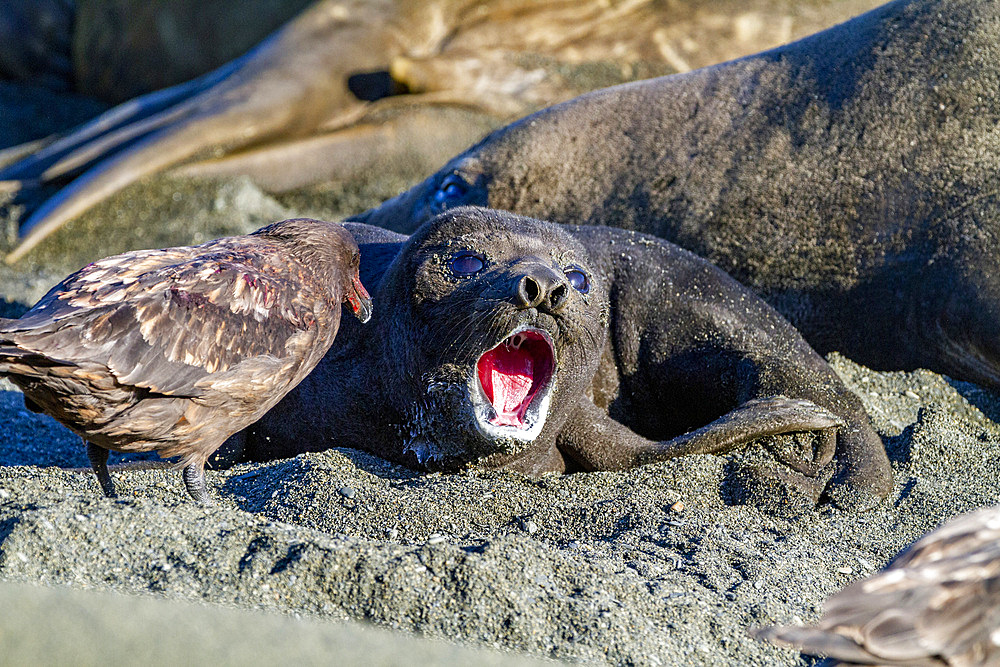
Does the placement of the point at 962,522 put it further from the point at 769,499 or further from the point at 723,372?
the point at 723,372

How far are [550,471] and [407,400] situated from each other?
51 cm

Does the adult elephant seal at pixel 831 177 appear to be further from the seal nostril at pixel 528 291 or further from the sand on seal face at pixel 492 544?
the seal nostril at pixel 528 291

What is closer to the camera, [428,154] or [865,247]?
[865,247]

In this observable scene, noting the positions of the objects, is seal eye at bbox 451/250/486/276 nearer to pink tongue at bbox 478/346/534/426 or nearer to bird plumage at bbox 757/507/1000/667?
pink tongue at bbox 478/346/534/426

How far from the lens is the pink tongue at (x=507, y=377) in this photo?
11.2 feet

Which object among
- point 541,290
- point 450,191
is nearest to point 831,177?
point 450,191

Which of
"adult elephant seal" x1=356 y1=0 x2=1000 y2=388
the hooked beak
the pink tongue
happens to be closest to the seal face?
the pink tongue

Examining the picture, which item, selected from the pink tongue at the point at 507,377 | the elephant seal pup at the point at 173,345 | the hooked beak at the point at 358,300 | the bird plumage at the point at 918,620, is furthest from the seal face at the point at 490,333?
the bird plumage at the point at 918,620

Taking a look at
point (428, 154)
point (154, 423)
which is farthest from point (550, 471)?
point (428, 154)

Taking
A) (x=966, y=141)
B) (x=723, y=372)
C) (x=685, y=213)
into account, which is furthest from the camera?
(x=685, y=213)

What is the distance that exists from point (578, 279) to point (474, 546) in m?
1.11

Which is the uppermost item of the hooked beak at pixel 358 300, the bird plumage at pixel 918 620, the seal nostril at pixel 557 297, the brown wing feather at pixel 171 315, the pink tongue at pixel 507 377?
the bird plumage at pixel 918 620

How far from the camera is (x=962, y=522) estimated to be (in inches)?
86.7

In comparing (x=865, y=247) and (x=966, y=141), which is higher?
(x=966, y=141)
